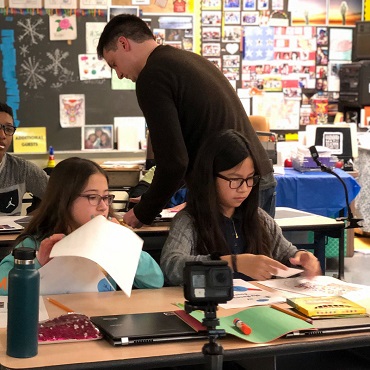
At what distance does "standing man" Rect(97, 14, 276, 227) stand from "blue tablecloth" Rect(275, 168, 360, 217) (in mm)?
2466

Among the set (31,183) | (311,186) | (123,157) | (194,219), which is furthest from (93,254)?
(123,157)

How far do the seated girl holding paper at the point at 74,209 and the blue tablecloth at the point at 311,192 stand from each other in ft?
10.6

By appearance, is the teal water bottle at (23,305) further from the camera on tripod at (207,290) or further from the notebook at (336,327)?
the notebook at (336,327)

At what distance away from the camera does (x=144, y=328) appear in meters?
1.83

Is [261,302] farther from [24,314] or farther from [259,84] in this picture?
[259,84]

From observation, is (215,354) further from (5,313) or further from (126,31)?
(126,31)

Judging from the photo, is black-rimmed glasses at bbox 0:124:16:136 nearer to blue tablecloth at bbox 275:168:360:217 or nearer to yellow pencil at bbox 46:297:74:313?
yellow pencil at bbox 46:297:74:313

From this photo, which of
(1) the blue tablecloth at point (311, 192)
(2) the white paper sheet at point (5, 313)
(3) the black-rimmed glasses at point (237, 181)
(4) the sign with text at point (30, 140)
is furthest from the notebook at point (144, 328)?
(4) the sign with text at point (30, 140)

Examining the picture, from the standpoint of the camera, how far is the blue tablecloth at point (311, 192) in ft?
18.6

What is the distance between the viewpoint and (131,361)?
165 cm

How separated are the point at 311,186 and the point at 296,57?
2.16 metres

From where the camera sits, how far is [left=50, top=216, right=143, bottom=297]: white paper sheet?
181cm

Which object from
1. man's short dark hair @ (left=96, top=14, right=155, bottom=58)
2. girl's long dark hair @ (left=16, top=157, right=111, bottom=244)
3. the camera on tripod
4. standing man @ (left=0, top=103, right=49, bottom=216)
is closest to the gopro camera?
the camera on tripod

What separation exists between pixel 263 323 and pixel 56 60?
5.14 metres
